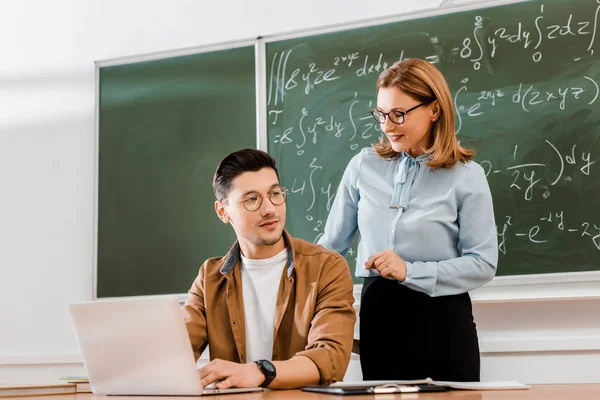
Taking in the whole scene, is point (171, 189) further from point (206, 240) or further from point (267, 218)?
point (267, 218)

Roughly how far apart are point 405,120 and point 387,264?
1.44ft

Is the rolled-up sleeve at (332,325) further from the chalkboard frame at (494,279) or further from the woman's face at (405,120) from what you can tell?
the chalkboard frame at (494,279)

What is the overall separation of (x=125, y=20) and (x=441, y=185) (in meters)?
2.13

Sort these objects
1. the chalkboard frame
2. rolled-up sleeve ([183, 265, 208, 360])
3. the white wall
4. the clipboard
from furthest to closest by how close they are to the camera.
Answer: the white wall → the chalkboard frame → rolled-up sleeve ([183, 265, 208, 360]) → the clipboard

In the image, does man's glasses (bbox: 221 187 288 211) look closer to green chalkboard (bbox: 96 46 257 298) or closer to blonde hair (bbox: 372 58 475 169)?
blonde hair (bbox: 372 58 475 169)

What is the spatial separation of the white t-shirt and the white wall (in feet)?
5.04

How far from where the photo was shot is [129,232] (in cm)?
331

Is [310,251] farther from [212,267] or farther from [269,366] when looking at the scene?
[269,366]

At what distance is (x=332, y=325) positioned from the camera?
5.57 feet

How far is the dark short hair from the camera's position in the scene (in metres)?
1.98

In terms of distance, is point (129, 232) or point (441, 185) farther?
point (129, 232)

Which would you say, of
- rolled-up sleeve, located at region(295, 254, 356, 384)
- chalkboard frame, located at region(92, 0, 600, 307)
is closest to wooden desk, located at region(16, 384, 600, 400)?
rolled-up sleeve, located at region(295, 254, 356, 384)

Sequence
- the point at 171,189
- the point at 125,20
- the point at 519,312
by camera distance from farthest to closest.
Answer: the point at 125,20 < the point at 171,189 < the point at 519,312

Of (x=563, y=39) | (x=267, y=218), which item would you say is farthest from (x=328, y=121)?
(x=267, y=218)
